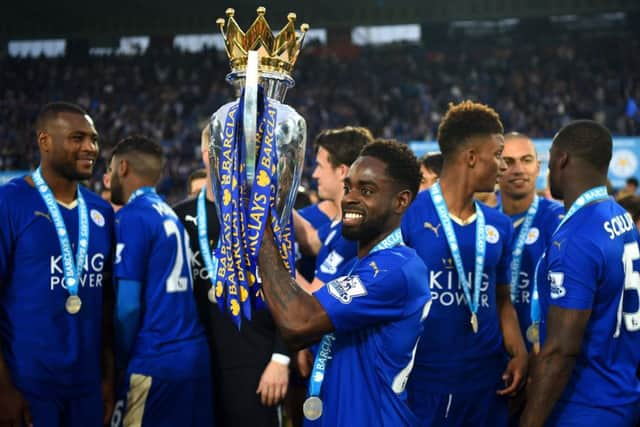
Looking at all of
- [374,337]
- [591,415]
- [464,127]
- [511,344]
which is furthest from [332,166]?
[591,415]

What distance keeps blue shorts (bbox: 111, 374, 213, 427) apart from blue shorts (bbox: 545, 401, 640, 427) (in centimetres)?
176

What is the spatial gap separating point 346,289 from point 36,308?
1634 millimetres

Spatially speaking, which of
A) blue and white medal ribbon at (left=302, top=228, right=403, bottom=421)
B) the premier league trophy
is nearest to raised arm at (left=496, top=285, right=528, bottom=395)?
blue and white medal ribbon at (left=302, top=228, right=403, bottom=421)

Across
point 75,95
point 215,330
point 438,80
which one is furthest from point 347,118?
point 215,330

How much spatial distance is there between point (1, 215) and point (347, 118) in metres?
20.1

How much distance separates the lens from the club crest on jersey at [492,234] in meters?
3.48

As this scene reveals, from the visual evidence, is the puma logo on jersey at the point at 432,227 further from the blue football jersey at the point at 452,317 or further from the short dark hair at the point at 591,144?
the short dark hair at the point at 591,144

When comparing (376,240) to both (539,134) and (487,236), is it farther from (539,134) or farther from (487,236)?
(539,134)

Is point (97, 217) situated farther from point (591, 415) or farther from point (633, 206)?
point (633, 206)

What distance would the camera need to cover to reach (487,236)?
3.47 meters

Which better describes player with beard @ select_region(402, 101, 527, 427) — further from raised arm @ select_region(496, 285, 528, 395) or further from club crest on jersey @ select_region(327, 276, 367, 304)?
club crest on jersey @ select_region(327, 276, 367, 304)

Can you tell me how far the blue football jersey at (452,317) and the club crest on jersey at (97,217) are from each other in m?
1.51

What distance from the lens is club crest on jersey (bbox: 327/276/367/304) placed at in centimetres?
229

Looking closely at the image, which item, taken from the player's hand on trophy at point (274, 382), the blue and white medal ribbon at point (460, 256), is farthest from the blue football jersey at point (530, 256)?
the player's hand on trophy at point (274, 382)
